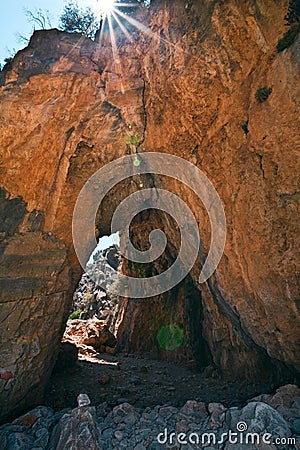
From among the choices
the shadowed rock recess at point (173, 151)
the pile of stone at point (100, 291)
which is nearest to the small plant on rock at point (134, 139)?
the shadowed rock recess at point (173, 151)

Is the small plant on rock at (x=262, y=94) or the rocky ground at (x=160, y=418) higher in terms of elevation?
the small plant on rock at (x=262, y=94)

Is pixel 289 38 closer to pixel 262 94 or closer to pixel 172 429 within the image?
pixel 262 94

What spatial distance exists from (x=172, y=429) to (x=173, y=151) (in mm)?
8229

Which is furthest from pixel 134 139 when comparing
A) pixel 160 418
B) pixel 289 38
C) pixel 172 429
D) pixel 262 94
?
pixel 172 429

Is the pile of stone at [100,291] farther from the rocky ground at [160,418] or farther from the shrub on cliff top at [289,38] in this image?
the shrub on cliff top at [289,38]

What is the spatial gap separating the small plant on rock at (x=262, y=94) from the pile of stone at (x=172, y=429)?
22.3 ft

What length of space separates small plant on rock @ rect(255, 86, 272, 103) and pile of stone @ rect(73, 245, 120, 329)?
2312cm

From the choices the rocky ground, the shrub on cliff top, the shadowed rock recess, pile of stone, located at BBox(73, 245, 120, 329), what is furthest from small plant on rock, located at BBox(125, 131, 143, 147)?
pile of stone, located at BBox(73, 245, 120, 329)

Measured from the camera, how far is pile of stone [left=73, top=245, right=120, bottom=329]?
108ft

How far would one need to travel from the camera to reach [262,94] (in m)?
7.20

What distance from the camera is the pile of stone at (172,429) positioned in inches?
213

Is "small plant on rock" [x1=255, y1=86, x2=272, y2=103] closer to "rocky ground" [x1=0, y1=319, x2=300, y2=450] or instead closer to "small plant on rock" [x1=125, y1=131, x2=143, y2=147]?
"small plant on rock" [x1=125, y1=131, x2=143, y2=147]

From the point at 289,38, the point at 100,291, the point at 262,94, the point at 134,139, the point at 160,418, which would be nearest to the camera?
the point at 289,38

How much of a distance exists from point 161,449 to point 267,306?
14.2 ft
